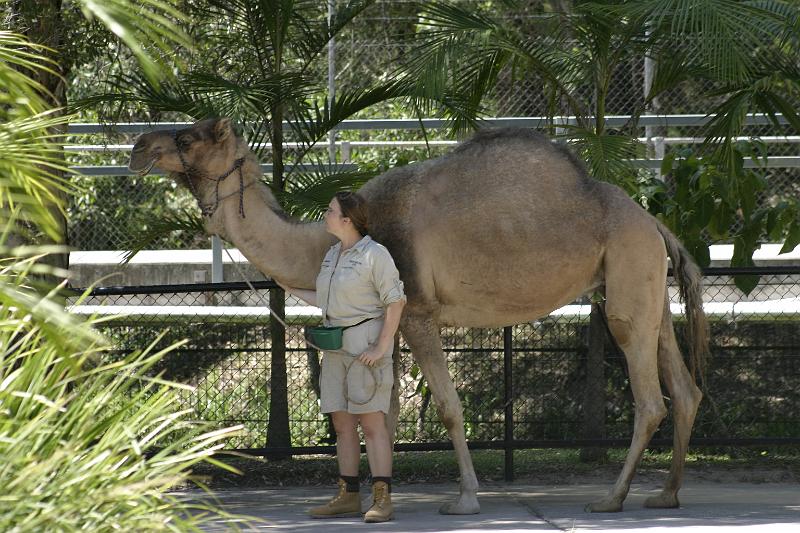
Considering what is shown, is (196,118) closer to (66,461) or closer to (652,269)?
(652,269)

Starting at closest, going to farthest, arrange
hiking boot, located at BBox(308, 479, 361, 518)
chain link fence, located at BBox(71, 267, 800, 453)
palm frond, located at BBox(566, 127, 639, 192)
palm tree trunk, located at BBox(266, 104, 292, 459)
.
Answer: hiking boot, located at BBox(308, 479, 361, 518) < palm frond, located at BBox(566, 127, 639, 192) < palm tree trunk, located at BBox(266, 104, 292, 459) < chain link fence, located at BBox(71, 267, 800, 453)

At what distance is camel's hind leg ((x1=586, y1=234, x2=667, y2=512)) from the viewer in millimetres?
7066

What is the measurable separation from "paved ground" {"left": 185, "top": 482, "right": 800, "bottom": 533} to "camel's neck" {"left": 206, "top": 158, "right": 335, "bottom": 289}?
4.84ft

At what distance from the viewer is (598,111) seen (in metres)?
8.62

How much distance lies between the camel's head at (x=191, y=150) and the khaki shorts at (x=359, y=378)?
1404mm

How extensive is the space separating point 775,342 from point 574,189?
3435 mm

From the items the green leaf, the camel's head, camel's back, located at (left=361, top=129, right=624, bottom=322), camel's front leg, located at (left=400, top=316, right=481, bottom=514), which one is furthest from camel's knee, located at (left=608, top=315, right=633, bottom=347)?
the camel's head

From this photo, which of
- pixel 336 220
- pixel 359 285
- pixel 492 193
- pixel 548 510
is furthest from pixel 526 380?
pixel 336 220

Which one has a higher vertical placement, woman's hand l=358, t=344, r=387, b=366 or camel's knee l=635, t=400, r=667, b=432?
woman's hand l=358, t=344, r=387, b=366

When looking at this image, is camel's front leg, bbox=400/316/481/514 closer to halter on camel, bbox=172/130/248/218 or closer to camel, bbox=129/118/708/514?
camel, bbox=129/118/708/514

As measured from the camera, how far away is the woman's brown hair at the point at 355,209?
21.7 feet

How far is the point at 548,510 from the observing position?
23.4ft

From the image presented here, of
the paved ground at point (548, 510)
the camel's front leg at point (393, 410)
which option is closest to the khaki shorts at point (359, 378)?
the camel's front leg at point (393, 410)

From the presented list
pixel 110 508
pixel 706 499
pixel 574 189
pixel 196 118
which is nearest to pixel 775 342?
pixel 706 499
